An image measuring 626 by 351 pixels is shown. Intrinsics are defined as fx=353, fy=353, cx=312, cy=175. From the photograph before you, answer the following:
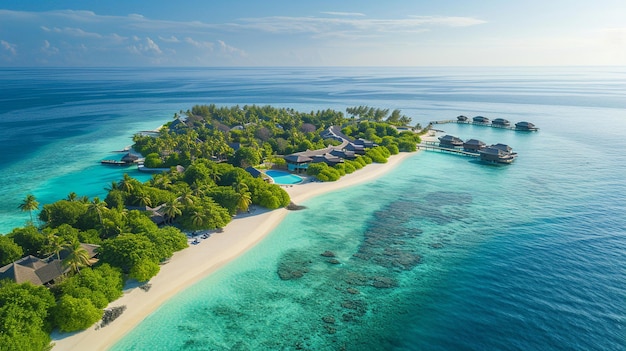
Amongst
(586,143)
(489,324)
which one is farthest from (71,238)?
(586,143)

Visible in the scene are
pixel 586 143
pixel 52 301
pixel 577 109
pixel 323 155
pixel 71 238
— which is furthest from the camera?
pixel 577 109

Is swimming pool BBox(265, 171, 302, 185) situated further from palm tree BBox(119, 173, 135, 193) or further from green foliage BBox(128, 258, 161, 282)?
green foliage BBox(128, 258, 161, 282)

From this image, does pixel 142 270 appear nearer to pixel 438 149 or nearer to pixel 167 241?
pixel 167 241

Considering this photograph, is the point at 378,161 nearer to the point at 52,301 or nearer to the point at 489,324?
the point at 489,324

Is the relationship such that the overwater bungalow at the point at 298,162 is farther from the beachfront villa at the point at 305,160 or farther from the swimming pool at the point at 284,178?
the swimming pool at the point at 284,178

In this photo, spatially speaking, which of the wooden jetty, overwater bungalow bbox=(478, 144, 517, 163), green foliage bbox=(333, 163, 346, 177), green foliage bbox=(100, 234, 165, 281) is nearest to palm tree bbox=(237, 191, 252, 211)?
green foliage bbox=(100, 234, 165, 281)

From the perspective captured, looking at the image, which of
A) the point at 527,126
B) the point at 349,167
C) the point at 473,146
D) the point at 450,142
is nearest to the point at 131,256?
the point at 349,167
